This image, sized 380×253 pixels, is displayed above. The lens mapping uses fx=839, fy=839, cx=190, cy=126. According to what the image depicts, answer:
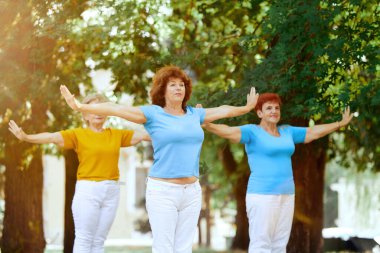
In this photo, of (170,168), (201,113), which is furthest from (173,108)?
(170,168)

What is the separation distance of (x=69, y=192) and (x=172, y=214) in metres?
7.56

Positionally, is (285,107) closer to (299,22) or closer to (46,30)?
(299,22)

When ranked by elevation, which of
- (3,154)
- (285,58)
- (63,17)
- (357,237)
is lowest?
(357,237)

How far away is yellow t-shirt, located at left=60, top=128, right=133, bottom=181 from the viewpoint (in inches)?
315

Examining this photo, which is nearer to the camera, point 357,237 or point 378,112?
point 378,112

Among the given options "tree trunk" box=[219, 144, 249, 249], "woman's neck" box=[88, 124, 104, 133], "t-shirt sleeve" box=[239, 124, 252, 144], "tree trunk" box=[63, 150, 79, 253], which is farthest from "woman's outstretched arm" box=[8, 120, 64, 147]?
"tree trunk" box=[219, 144, 249, 249]

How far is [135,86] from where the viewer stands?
14.1m

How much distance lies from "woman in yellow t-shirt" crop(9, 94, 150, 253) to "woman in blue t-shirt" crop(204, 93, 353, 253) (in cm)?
107

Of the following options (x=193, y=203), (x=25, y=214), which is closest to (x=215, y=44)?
(x=25, y=214)

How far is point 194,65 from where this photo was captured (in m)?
12.9

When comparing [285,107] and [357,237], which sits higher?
[285,107]

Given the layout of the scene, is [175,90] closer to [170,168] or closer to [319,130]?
[170,168]

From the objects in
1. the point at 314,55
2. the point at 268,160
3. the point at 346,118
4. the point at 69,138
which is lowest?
the point at 268,160

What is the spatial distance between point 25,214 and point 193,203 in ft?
24.1
